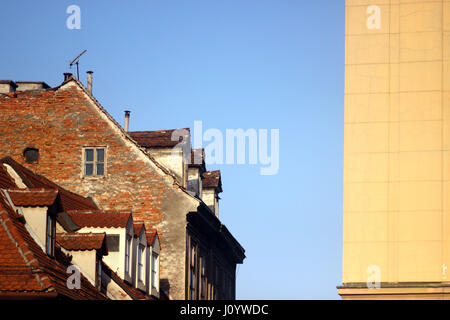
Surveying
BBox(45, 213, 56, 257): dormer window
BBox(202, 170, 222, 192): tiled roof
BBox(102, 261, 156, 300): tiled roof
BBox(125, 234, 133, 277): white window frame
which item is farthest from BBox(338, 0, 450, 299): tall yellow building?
BBox(202, 170, 222, 192): tiled roof

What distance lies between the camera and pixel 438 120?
35500 mm

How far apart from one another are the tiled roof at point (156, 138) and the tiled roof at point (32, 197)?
17.1 metres

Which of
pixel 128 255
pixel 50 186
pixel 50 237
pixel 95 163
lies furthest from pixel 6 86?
pixel 50 237

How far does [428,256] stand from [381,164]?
11.8 ft

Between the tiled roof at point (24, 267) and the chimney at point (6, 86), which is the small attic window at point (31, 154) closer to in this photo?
the chimney at point (6, 86)

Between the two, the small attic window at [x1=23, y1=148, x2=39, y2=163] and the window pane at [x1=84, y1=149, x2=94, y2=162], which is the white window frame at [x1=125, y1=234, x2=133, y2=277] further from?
the small attic window at [x1=23, y1=148, x2=39, y2=163]

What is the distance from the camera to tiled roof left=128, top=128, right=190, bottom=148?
43.0 m

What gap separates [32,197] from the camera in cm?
2564

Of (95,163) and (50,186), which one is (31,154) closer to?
(95,163)

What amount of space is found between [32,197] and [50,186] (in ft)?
31.8

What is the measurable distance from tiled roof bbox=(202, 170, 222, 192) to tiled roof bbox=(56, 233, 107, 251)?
18656mm

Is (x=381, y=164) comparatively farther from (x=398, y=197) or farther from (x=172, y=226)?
(x=172, y=226)

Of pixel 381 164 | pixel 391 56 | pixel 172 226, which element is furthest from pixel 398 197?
pixel 172 226
